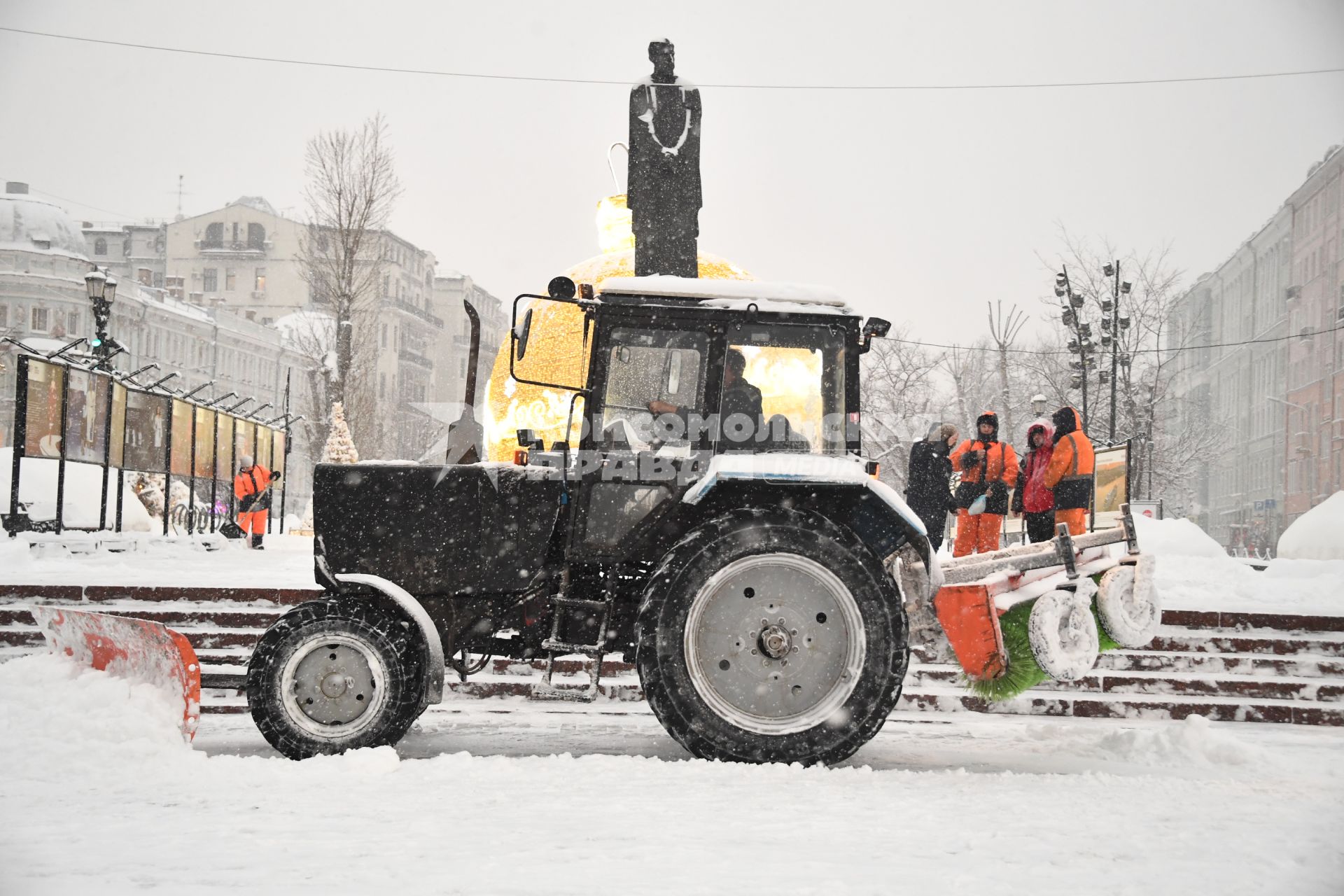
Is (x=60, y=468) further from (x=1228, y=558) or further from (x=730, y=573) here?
(x=1228, y=558)

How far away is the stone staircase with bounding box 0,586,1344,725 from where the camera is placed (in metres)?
7.62

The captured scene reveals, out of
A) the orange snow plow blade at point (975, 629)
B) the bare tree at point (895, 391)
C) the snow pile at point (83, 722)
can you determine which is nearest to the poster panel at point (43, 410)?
the snow pile at point (83, 722)

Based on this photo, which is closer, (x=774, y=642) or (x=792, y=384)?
(x=774, y=642)

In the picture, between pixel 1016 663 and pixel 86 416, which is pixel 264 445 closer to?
pixel 86 416

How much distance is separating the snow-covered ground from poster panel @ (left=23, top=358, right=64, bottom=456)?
9.69 m

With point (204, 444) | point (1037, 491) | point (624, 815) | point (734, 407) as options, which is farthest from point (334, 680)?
point (204, 444)

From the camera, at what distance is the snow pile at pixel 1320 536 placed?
737 inches

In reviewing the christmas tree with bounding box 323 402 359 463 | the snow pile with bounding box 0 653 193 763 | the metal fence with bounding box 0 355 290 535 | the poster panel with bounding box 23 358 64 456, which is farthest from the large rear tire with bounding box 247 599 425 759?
the christmas tree with bounding box 323 402 359 463

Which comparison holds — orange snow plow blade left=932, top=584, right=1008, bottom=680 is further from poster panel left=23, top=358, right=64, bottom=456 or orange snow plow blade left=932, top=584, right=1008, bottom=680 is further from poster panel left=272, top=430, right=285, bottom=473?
poster panel left=272, top=430, right=285, bottom=473

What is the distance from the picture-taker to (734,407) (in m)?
5.70

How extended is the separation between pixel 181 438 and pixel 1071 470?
49.8ft

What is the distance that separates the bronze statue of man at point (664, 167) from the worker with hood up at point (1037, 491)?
10.8 ft

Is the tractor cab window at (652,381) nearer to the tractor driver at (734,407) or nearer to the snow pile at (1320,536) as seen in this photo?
the tractor driver at (734,407)

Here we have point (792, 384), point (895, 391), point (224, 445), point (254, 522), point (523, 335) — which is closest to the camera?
point (523, 335)
